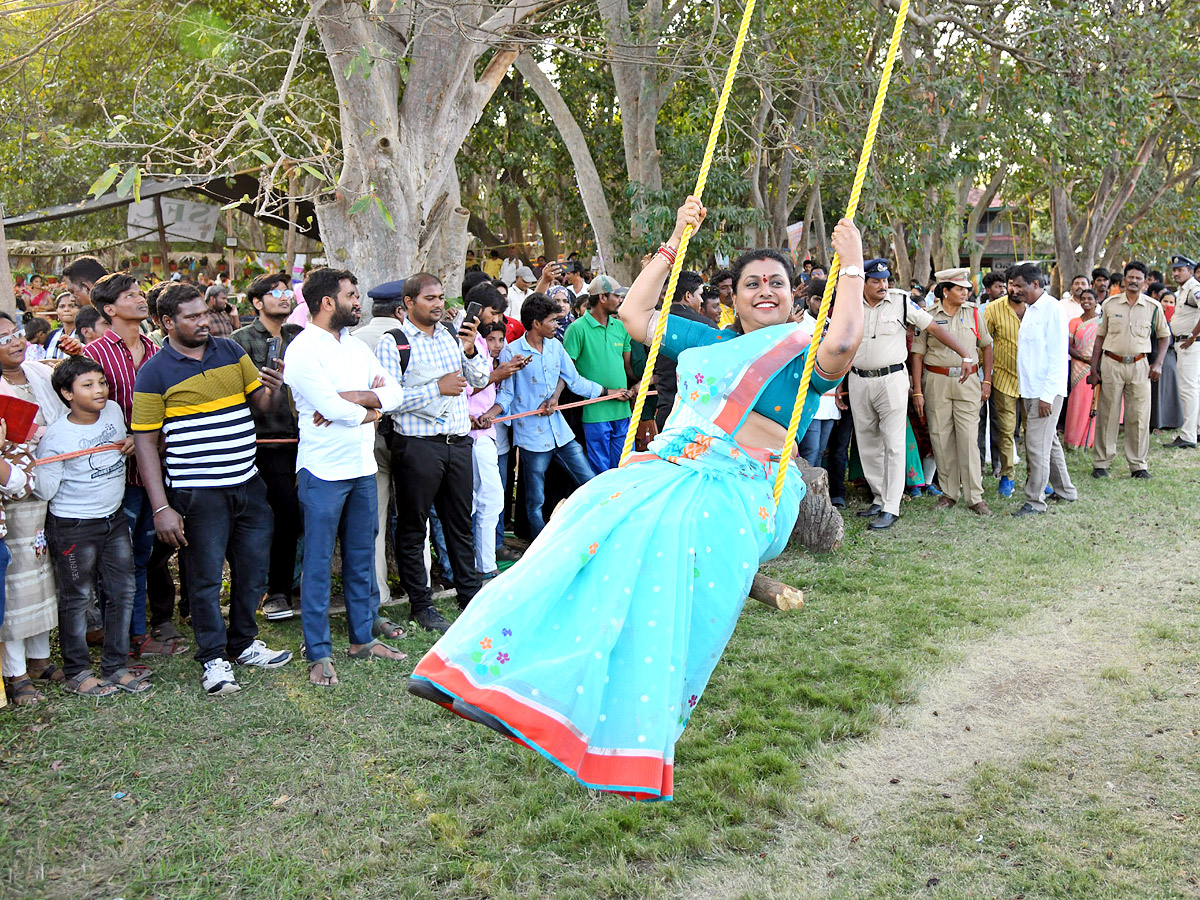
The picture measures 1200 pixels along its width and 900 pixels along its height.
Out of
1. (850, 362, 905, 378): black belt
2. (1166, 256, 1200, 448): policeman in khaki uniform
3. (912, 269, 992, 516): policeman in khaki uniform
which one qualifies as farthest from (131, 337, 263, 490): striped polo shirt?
(1166, 256, 1200, 448): policeman in khaki uniform

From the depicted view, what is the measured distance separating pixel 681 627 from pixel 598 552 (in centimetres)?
34

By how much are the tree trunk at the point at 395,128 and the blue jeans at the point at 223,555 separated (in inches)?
105

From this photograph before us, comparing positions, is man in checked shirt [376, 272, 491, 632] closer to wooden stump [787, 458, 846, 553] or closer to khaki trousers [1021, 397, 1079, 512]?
wooden stump [787, 458, 846, 553]

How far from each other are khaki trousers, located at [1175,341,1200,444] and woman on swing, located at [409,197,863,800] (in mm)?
9195

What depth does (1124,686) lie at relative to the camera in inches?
187

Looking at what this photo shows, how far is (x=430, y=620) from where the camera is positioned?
222 inches

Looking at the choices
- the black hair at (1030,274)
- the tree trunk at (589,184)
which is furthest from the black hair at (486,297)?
the tree trunk at (589,184)

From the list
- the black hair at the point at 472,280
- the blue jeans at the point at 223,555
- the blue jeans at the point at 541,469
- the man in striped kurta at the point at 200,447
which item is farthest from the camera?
the black hair at the point at 472,280

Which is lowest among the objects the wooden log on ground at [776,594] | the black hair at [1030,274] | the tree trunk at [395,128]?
the wooden log on ground at [776,594]

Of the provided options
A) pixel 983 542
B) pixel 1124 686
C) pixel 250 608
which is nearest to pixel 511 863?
pixel 250 608

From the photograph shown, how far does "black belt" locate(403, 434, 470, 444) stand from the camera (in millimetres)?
5477

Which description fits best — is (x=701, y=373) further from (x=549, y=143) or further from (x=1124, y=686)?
(x=549, y=143)

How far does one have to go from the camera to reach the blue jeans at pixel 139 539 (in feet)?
16.9

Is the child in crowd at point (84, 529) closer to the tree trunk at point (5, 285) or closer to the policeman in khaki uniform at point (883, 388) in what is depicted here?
the tree trunk at point (5, 285)
